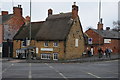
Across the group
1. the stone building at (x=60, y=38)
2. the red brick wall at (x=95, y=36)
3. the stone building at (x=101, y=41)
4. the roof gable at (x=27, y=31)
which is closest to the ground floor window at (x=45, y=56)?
the stone building at (x=60, y=38)

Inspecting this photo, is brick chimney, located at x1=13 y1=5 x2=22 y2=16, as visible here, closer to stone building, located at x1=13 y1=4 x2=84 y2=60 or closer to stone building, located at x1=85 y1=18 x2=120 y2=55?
stone building, located at x1=13 y1=4 x2=84 y2=60

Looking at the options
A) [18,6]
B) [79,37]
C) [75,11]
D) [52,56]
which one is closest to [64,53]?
[52,56]

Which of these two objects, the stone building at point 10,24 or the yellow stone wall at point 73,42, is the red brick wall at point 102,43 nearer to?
the yellow stone wall at point 73,42

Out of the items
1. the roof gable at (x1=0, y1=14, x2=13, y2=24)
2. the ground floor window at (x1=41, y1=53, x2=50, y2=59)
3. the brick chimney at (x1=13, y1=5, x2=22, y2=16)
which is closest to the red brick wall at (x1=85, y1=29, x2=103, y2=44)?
the ground floor window at (x1=41, y1=53, x2=50, y2=59)

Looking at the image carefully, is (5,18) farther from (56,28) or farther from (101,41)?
(101,41)

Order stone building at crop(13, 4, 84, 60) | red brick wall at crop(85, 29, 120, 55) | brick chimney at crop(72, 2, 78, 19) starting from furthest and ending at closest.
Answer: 1. red brick wall at crop(85, 29, 120, 55)
2. brick chimney at crop(72, 2, 78, 19)
3. stone building at crop(13, 4, 84, 60)

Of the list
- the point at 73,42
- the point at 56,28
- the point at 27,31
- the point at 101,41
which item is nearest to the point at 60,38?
the point at 73,42

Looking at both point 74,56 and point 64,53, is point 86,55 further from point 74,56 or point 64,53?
point 64,53

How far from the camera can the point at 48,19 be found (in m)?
49.3

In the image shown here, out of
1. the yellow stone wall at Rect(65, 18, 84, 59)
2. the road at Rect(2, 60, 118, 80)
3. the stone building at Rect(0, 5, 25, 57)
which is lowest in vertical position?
the road at Rect(2, 60, 118, 80)

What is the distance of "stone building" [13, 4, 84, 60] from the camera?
142ft

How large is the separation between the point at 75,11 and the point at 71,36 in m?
4.97

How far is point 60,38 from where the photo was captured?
43219mm

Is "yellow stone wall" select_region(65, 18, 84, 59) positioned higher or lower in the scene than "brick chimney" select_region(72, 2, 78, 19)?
lower
